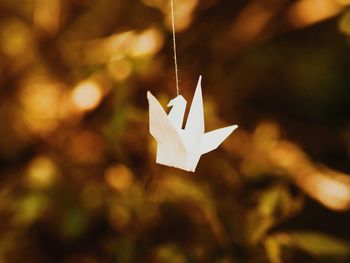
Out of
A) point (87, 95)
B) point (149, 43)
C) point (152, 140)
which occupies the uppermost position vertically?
point (149, 43)

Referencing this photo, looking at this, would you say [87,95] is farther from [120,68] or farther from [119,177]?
[119,177]

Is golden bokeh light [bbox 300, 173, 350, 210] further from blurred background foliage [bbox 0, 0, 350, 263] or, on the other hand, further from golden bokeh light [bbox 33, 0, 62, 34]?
golden bokeh light [bbox 33, 0, 62, 34]

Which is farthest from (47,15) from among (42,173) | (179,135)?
(179,135)

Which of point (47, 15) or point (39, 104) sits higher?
point (47, 15)

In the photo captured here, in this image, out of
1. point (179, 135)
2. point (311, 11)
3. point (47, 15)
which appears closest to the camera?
point (179, 135)

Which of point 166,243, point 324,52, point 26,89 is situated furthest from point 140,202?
point 324,52

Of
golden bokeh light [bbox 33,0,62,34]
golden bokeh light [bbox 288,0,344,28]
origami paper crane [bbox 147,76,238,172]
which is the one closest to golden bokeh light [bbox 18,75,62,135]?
golden bokeh light [bbox 33,0,62,34]

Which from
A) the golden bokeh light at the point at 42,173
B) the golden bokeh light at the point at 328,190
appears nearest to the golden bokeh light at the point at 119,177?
the golden bokeh light at the point at 42,173
